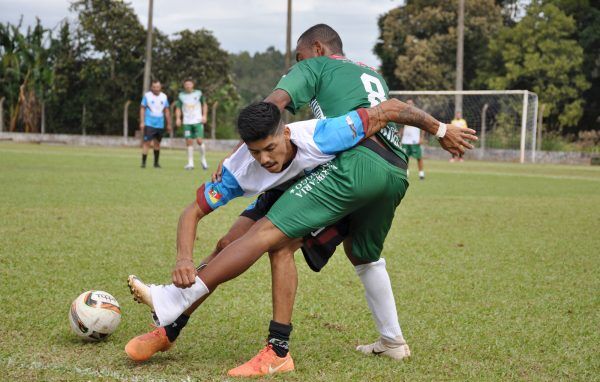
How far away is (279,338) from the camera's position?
393 centimetres

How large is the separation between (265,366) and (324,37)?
1.98m

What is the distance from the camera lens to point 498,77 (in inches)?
1800

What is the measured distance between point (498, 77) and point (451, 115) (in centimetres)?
956

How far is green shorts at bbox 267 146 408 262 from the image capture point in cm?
390

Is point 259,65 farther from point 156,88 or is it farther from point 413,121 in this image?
point 413,121

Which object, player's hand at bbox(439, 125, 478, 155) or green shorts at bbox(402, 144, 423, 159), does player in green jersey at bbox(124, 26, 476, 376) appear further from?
green shorts at bbox(402, 144, 423, 159)

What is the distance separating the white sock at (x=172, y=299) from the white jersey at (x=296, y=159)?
0.41 meters

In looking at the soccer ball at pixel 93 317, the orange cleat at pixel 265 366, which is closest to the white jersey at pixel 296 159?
the orange cleat at pixel 265 366

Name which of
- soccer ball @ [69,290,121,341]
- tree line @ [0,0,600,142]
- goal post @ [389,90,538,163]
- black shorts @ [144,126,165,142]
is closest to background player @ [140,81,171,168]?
black shorts @ [144,126,165,142]

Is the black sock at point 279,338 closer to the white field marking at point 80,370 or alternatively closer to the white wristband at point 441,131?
the white field marking at point 80,370

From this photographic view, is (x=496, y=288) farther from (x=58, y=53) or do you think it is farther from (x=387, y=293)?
(x=58, y=53)

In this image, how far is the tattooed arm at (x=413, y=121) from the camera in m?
4.03

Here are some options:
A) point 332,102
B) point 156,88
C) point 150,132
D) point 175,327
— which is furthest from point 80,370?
point 150,132

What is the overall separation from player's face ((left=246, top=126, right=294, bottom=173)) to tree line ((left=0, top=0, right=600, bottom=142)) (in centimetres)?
3607
